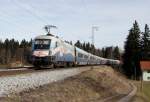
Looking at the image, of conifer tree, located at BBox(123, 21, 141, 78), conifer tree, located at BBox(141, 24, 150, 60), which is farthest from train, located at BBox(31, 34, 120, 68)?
conifer tree, located at BBox(141, 24, 150, 60)

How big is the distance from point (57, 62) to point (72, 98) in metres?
16.9

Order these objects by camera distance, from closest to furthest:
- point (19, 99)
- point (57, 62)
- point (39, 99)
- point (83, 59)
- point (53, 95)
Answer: point (19, 99), point (39, 99), point (53, 95), point (57, 62), point (83, 59)

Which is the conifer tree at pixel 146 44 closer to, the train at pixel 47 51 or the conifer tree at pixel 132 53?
the conifer tree at pixel 132 53

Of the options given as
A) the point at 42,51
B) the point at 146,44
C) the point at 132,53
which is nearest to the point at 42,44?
the point at 42,51

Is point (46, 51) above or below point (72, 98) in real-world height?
above

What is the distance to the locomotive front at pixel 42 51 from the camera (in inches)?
1416

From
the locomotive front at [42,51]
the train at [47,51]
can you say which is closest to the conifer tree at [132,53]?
the train at [47,51]

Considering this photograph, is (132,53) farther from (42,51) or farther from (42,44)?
(42,51)

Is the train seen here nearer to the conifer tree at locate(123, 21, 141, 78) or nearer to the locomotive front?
the locomotive front

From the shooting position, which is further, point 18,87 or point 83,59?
point 83,59

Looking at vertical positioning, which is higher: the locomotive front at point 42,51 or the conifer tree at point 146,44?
the conifer tree at point 146,44

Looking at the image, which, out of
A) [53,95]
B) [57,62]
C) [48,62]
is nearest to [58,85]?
[53,95]

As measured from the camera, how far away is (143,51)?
11856 cm

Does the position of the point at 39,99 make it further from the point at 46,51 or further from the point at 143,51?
the point at 143,51
